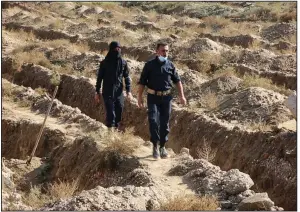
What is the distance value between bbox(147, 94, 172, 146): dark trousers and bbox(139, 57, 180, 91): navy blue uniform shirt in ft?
A: 0.57

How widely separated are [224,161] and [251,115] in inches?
74.9

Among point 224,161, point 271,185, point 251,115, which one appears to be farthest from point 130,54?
point 271,185

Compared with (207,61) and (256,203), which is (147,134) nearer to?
(256,203)

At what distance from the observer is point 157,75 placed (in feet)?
23.6

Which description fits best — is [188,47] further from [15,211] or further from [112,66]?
[15,211]

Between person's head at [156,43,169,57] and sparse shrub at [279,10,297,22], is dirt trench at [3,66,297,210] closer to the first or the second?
person's head at [156,43,169,57]

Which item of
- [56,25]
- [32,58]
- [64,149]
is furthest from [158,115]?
[56,25]

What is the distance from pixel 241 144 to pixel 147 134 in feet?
9.65

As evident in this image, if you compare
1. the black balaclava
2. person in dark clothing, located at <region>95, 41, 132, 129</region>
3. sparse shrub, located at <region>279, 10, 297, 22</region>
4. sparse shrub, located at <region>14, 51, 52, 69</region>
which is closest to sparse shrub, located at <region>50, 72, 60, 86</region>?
sparse shrub, located at <region>14, 51, 52, 69</region>

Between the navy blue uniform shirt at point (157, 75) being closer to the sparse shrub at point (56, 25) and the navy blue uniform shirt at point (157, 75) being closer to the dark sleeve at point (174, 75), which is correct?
the dark sleeve at point (174, 75)

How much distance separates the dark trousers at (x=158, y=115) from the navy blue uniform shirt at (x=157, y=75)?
18cm

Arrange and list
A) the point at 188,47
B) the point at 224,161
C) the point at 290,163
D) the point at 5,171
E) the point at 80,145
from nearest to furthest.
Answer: the point at 5,171 → the point at 290,163 → the point at 80,145 → the point at 224,161 → the point at 188,47

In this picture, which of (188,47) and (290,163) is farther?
(188,47)

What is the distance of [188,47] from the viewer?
20.1 meters
